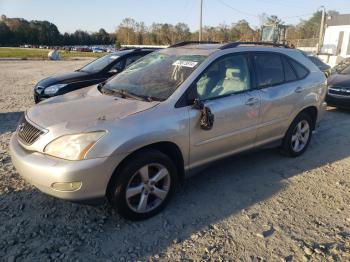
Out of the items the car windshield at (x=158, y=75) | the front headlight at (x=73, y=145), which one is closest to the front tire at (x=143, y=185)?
the front headlight at (x=73, y=145)

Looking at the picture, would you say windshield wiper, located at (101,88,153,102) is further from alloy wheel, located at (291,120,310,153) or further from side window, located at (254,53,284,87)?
alloy wheel, located at (291,120,310,153)

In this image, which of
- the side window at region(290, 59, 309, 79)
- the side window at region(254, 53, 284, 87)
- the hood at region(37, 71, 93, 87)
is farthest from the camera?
the hood at region(37, 71, 93, 87)

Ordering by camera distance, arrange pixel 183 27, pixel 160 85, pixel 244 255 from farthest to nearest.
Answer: pixel 183 27, pixel 160 85, pixel 244 255

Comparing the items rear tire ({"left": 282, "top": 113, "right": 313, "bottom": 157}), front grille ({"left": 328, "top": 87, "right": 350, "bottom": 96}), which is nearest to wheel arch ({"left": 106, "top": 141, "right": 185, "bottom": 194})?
rear tire ({"left": 282, "top": 113, "right": 313, "bottom": 157})

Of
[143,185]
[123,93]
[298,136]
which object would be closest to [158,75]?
[123,93]

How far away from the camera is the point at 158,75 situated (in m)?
3.94

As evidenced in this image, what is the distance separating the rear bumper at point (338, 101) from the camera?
828 centimetres

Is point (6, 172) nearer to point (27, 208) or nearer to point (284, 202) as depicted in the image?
point (27, 208)

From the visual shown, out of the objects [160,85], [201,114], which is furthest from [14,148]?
[201,114]

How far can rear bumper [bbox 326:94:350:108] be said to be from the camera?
27.2 feet

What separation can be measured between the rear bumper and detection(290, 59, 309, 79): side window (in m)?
3.97

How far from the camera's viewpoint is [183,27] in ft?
250

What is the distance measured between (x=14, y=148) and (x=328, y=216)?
131 inches

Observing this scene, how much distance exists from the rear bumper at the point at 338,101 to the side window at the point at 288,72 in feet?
13.9
